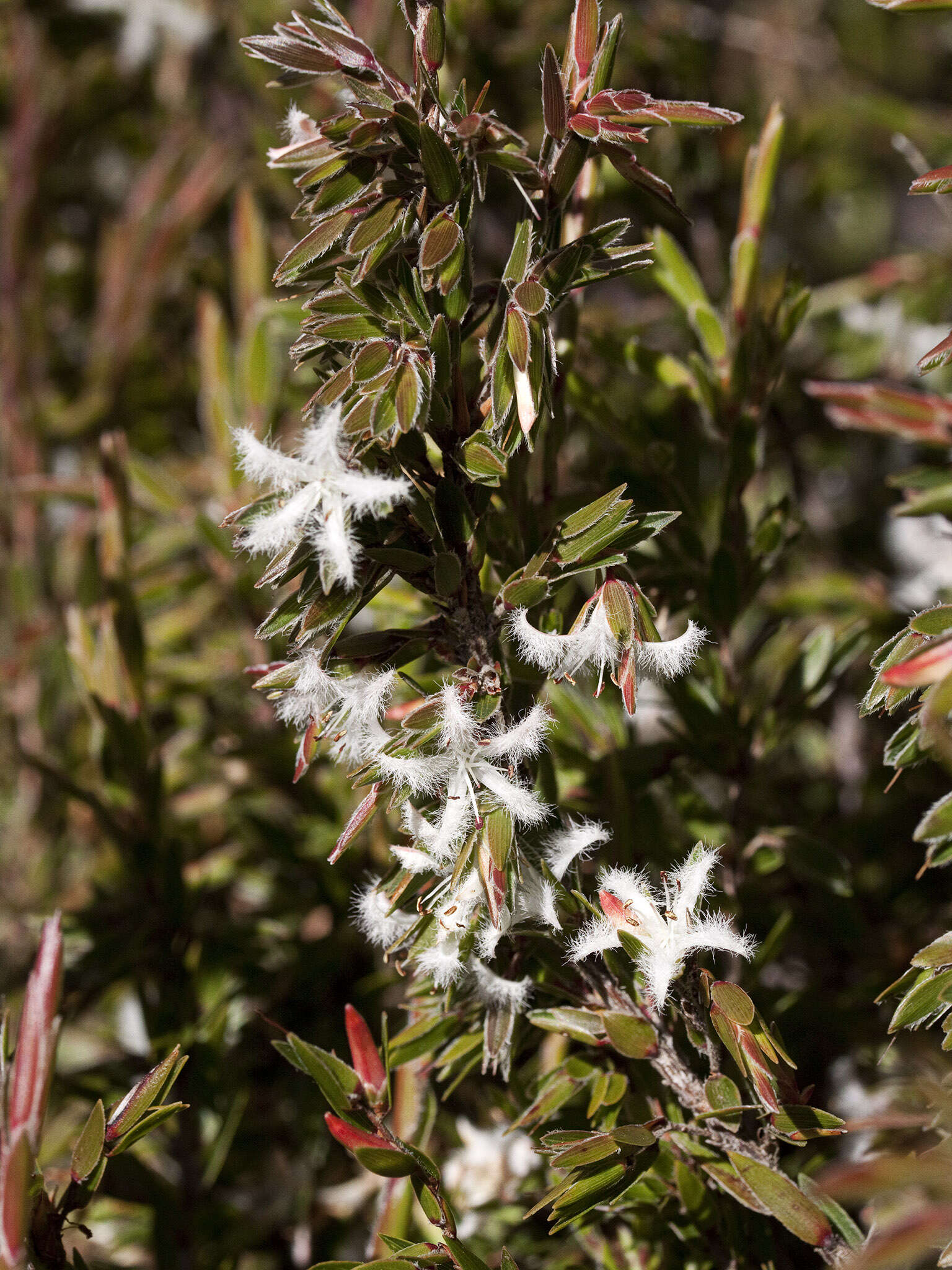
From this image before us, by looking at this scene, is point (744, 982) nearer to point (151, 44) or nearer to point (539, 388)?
point (539, 388)

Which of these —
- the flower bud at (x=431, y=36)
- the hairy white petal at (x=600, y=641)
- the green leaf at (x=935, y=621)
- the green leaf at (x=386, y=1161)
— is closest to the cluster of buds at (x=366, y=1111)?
the green leaf at (x=386, y=1161)

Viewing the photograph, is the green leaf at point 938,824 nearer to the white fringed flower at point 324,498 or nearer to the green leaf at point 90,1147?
the white fringed flower at point 324,498

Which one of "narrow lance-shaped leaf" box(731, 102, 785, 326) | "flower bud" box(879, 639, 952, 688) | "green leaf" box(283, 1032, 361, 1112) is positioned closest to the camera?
"flower bud" box(879, 639, 952, 688)

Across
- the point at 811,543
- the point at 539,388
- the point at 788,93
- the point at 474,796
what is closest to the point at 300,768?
the point at 474,796

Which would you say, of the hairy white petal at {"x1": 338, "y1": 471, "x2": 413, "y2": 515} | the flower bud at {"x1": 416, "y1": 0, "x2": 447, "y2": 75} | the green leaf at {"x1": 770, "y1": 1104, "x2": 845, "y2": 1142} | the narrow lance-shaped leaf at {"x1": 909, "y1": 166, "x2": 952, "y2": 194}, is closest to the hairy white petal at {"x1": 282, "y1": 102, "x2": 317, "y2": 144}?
the flower bud at {"x1": 416, "y1": 0, "x2": 447, "y2": 75}

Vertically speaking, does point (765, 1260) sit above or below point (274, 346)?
below

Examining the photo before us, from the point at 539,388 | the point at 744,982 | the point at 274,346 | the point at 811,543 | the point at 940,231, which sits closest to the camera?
the point at 539,388

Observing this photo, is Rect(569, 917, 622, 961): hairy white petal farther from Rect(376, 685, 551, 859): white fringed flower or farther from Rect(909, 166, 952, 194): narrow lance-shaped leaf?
Rect(909, 166, 952, 194): narrow lance-shaped leaf
